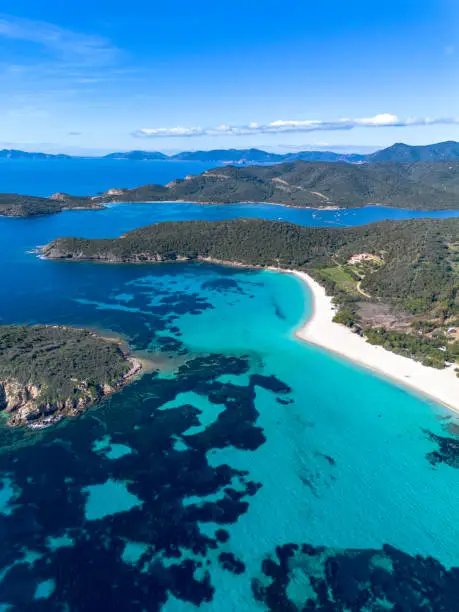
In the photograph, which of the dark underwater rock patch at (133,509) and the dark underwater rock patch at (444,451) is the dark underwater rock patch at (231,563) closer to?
the dark underwater rock patch at (133,509)

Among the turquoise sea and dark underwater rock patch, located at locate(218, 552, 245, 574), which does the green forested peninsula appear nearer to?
the turquoise sea

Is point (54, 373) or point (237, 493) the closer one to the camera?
point (237, 493)

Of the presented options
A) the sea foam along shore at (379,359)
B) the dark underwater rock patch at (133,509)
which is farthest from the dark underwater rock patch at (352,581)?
the sea foam along shore at (379,359)

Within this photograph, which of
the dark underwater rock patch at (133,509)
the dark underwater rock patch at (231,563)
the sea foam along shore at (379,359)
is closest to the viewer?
the dark underwater rock patch at (133,509)

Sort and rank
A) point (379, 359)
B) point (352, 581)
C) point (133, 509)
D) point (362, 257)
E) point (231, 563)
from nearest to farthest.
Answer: point (352, 581) < point (231, 563) < point (133, 509) < point (379, 359) < point (362, 257)

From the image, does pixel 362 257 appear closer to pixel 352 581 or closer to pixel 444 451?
pixel 444 451

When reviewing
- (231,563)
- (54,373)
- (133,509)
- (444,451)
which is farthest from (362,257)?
(231,563)
